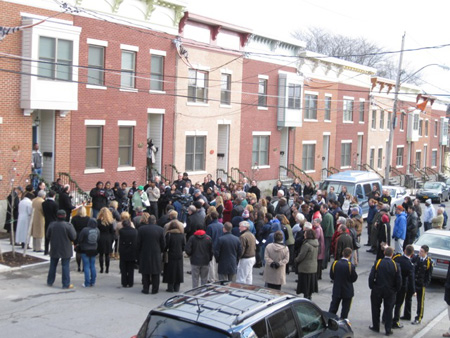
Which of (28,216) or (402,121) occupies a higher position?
(402,121)

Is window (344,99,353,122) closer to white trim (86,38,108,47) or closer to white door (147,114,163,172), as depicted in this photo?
white door (147,114,163,172)

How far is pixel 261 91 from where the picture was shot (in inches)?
1318

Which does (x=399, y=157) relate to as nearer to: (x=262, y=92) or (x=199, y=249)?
(x=262, y=92)

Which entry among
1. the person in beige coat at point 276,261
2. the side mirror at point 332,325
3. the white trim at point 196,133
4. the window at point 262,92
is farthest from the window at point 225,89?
the side mirror at point 332,325

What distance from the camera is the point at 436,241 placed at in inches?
652

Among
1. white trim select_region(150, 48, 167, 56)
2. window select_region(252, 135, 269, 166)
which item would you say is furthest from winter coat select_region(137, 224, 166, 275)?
window select_region(252, 135, 269, 166)

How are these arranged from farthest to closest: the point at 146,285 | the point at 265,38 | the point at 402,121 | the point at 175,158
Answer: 1. the point at 402,121
2. the point at 265,38
3. the point at 175,158
4. the point at 146,285

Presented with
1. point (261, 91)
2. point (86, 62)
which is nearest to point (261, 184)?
point (261, 91)

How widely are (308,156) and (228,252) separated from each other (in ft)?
89.4

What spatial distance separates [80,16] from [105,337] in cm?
1498

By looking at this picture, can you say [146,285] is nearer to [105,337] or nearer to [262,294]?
[105,337]

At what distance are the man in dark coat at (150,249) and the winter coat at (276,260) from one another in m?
2.45

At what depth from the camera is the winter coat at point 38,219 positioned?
15.8 m

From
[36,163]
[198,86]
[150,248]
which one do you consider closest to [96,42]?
[36,163]
